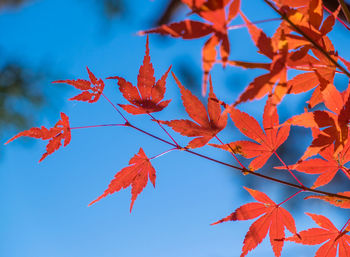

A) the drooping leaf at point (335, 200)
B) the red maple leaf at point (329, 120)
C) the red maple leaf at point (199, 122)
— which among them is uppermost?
the red maple leaf at point (199, 122)

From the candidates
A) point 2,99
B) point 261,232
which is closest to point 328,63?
→ point 261,232

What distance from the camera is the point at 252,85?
0.99 feet

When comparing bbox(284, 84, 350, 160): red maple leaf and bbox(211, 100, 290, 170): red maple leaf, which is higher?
bbox(211, 100, 290, 170): red maple leaf

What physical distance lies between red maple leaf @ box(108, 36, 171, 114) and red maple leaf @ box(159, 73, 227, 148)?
0.05 metres

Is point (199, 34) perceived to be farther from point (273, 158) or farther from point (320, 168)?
point (273, 158)

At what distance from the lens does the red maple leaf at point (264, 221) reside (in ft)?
1.48

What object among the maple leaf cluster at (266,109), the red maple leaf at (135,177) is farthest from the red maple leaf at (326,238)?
the red maple leaf at (135,177)

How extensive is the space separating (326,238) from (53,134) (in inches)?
18.2

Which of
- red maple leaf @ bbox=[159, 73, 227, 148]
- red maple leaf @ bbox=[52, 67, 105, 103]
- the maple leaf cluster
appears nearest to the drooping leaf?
the maple leaf cluster

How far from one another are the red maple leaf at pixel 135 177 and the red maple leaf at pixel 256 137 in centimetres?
12

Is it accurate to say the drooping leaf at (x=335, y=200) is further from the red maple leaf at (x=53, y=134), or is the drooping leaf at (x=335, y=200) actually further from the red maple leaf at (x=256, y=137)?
the red maple leaf at (x=53, y=134)

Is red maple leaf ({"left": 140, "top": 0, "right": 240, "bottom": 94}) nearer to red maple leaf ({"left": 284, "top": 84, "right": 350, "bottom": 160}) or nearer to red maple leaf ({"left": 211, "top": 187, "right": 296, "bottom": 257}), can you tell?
red maple leaf ({"left": 284, "top": 84, "right": 350, "bottom": 160})

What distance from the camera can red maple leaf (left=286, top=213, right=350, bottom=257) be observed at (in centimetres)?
48

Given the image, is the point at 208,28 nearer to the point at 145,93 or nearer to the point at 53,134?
the point at 145,93
